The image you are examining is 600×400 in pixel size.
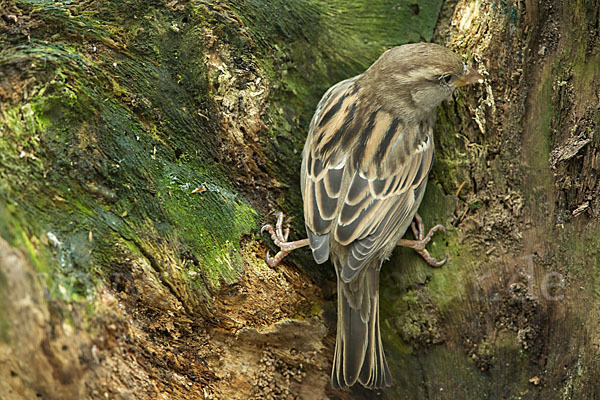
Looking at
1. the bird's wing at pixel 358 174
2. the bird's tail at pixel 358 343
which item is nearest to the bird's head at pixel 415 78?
the bird's wing at pixel 358 174

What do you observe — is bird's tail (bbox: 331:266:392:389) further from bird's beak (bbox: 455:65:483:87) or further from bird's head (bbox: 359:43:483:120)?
bird's beak (bbox: 455:65:483:87)

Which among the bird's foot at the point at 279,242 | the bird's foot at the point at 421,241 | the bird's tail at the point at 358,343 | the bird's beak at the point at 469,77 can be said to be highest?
the bird's beak at the point at 469,77

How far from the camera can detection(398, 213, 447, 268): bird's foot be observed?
378cm

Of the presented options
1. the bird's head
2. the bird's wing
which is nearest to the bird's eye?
the bird's head

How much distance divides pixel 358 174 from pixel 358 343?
3.64 feet

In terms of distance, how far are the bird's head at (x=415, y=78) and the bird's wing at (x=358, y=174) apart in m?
0.11

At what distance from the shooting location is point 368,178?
12.7 feet

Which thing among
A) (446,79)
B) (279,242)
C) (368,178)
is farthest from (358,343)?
(446,79)

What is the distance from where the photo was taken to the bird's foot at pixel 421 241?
3.78 metres

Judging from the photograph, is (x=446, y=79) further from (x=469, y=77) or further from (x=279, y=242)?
(x=279, y=242)

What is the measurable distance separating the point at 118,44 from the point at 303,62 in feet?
4.17

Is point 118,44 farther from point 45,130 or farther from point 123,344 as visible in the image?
point 123,344

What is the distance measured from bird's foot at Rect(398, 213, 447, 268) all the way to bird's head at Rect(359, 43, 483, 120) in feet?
2.60

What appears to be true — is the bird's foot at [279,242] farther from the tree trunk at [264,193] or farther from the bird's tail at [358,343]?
the bird's tail at [358,343]
